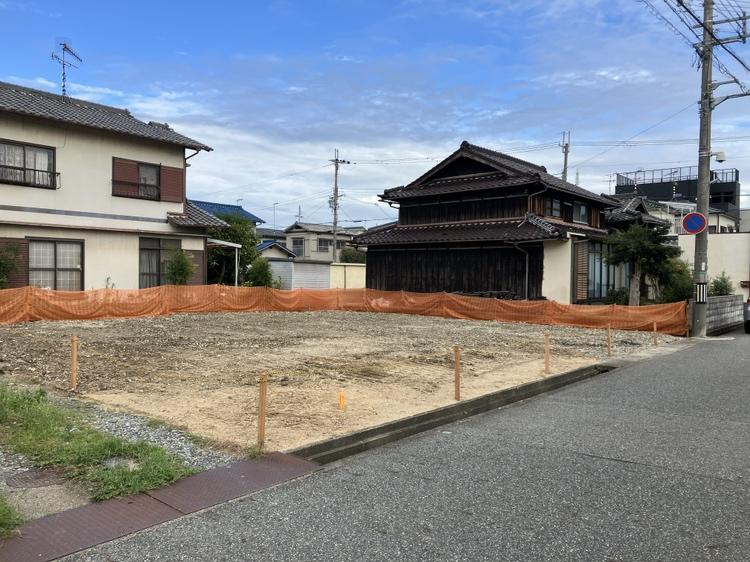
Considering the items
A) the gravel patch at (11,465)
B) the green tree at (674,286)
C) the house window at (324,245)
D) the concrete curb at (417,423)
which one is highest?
the house window at (324,245)

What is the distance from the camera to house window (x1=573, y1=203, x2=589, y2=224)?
90.4 ft

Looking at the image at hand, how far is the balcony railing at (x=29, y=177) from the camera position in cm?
1862

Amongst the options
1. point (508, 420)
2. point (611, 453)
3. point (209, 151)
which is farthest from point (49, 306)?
point (611, 453)

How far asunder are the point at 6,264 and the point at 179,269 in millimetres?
5760

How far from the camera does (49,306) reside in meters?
17.4

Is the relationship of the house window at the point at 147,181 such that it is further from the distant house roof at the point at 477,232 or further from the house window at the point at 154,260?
the distant house roof at the point at 477,232

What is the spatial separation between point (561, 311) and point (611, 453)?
1450cm

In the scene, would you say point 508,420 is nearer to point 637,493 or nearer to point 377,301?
point 637,493

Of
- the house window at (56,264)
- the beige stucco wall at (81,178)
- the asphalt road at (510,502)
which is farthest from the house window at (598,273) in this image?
the house window at (56,264)

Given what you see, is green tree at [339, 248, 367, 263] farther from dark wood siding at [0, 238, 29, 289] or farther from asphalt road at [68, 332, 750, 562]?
asphalt road at [68, 332, 750, 562]

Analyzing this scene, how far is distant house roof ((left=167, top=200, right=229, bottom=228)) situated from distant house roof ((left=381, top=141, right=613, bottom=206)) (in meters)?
10.0

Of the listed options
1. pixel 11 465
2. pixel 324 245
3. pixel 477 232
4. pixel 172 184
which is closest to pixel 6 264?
pixel 172 184

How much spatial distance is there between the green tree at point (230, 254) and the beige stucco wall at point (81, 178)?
6.20m

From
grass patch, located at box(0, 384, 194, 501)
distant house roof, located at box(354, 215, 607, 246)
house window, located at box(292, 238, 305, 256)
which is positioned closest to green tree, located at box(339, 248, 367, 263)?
house window, located at box(292, 238, 305, 256)
